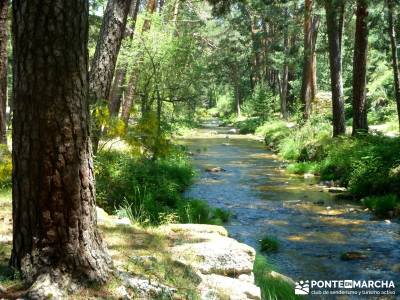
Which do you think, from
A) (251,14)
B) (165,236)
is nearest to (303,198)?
(165,236)

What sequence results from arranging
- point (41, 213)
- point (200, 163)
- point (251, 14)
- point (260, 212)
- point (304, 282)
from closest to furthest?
point (41, 213) → point (304, 282) → point (260, 212) → point (200, 163) → point (251, 14)

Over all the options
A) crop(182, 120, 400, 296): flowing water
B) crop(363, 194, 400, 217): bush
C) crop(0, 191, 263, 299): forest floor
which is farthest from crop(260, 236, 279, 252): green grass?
crop(363, 194, 400, 217): bush

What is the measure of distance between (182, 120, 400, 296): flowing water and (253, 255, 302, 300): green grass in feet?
3.53

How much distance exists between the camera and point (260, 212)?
1080 cm

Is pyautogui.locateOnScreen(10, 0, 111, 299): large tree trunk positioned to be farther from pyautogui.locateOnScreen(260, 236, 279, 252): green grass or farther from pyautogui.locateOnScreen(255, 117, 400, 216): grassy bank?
pyautogui.locateOnScreen(255, 117, 400, 216): grassy bank

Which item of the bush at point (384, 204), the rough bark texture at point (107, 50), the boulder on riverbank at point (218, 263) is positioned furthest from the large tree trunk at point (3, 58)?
the bush at point (384, 204)

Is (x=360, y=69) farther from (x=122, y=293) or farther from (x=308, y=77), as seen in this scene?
(x=122, y=293)

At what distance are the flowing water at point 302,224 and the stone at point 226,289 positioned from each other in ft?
8.71

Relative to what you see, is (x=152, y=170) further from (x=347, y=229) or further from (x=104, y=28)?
(x=347, y=229)

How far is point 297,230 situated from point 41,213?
6659mm

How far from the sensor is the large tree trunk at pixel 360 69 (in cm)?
1506

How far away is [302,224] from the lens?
9734 mm

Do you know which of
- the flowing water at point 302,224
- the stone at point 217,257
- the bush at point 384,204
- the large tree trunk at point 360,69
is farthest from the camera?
the large tree trunk at point 360,69

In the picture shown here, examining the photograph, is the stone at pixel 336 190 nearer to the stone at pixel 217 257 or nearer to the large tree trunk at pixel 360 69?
the large tree trunk at pixel 360 69
